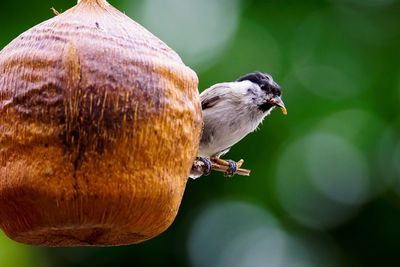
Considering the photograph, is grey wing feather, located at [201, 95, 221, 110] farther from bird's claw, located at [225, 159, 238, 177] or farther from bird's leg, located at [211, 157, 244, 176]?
bird's claw, located at [225, 159, 238, 177]

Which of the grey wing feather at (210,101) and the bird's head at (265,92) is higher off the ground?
the bird's head at (265,92)

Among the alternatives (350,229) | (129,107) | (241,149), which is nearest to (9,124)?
(129,107)

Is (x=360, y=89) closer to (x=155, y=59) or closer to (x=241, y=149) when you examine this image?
(x=241, y=149)

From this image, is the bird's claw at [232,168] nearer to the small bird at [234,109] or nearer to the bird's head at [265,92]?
the small bird at [234,109]

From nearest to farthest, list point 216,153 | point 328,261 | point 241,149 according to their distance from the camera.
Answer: point 216,153
point 241,149
point 328,261

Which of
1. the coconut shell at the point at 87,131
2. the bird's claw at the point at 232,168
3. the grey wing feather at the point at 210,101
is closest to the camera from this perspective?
the coconut shell at the point at 87,131

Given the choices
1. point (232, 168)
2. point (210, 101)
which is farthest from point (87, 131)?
point (210, 101)

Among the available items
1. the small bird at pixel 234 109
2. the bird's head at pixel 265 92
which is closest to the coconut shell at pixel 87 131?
the small bird at pixel 234 109

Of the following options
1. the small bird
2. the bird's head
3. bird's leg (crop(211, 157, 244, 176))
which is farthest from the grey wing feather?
bird's leg (crop(211, 157, 244, 176))
